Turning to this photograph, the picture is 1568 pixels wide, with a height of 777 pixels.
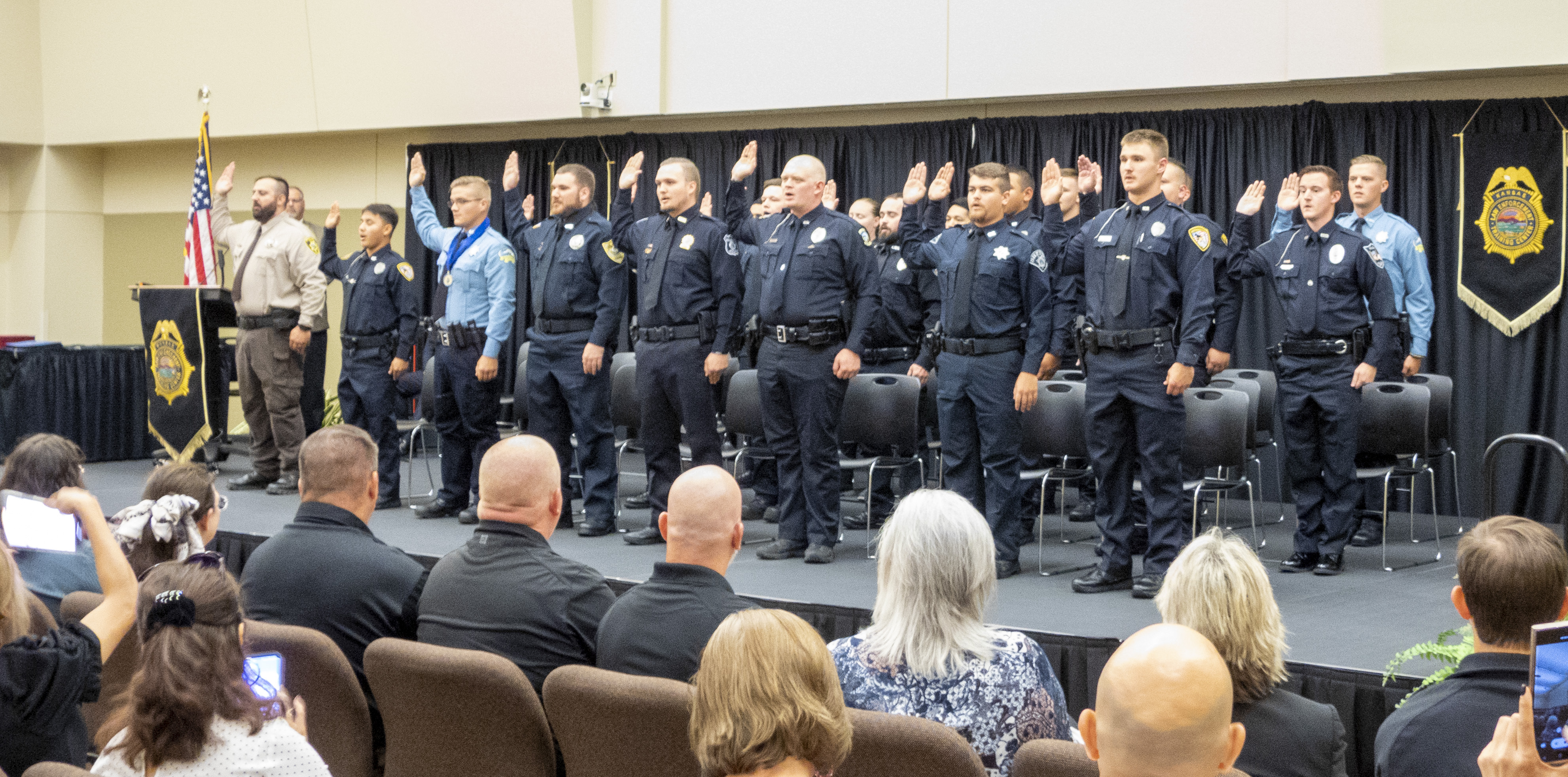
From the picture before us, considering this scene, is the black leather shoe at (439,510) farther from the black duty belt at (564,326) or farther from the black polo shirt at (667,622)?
the black polo shirt at (667,622)

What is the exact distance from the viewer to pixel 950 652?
2.51 m

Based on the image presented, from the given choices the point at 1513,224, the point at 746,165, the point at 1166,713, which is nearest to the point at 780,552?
the point at 746,165

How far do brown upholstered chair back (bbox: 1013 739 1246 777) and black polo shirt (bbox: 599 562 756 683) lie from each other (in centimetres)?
80

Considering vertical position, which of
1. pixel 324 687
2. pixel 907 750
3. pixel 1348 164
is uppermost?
pixel 1348 164

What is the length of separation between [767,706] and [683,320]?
4607mm

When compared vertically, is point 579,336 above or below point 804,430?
above

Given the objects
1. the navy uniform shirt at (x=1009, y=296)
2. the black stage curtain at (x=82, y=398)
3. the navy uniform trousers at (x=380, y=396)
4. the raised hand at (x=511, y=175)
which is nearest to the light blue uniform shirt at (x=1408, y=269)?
the navy uniform shirt at (x=1009, y=296)

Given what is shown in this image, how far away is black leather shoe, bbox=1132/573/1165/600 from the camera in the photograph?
514cm

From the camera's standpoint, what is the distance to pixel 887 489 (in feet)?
25.2

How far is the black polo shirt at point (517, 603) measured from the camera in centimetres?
302

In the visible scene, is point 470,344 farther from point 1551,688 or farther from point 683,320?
point 1551,688

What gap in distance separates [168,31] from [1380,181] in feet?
31.1

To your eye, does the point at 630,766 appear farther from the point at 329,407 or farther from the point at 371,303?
the point at 329,407

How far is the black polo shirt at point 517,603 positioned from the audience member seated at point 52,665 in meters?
0.65
